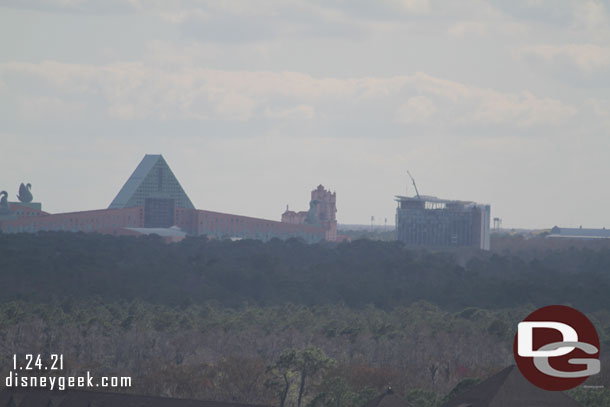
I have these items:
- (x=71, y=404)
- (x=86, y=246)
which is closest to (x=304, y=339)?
(x=71, y=404)

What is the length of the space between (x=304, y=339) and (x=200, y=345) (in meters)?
8.13

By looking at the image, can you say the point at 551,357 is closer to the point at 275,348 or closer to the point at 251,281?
the point at 275,348

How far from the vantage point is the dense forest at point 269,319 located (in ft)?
284

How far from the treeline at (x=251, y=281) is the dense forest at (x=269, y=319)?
0.29 metres

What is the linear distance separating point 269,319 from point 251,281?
45.1 meters

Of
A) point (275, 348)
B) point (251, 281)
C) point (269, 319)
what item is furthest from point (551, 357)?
point (251, 281)

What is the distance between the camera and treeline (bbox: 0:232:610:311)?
15225 centimetres

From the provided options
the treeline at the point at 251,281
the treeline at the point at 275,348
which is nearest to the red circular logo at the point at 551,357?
the treeline at the point at 275,348

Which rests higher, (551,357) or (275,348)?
(551,357)

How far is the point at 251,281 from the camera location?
16812 centimetres

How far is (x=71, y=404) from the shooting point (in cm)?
6969

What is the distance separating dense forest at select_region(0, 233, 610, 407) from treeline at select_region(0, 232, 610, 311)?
29 centimetres

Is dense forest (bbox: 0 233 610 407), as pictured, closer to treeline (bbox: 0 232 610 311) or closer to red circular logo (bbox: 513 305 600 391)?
treeline (bbox: 0 232 610 311)

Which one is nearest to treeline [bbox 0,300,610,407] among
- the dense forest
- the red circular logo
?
the dense forest
